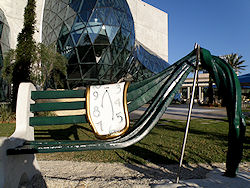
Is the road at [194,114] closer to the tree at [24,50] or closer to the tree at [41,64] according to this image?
the tree at [24,50]

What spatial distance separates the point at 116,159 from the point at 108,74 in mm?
12534

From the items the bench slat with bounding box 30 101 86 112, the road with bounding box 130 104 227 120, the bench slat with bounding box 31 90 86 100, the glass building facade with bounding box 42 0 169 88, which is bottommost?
the road with bounding box 130 104 227 120

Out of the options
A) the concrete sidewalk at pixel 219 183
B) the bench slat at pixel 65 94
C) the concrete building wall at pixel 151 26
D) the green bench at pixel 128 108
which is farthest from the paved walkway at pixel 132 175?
the concrete building wall at pixel 151 26

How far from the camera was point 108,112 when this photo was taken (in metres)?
1.53

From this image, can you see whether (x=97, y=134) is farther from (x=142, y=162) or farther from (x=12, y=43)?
(x=12, y=43)

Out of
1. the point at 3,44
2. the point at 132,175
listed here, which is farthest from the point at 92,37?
the point at 132,175

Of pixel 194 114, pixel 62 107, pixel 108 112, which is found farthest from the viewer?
pixel 194 114

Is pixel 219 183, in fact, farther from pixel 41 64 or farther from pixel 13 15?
pixel 13 15

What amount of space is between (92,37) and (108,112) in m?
13.9

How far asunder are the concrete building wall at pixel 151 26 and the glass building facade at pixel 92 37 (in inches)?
695

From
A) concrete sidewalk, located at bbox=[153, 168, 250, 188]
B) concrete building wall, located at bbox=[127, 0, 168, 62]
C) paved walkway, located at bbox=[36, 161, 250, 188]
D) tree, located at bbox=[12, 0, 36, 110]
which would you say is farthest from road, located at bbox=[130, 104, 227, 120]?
concrete building wall, located at bbox=[127, 0, 168, 62]

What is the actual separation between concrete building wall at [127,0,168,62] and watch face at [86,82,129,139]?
33.5 metres

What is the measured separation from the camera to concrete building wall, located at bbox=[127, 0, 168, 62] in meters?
33.0

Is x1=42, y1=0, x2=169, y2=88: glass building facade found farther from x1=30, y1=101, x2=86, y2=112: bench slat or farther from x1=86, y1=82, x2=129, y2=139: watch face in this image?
x1=86, y1=82, x2=129, y2=139: watch face
